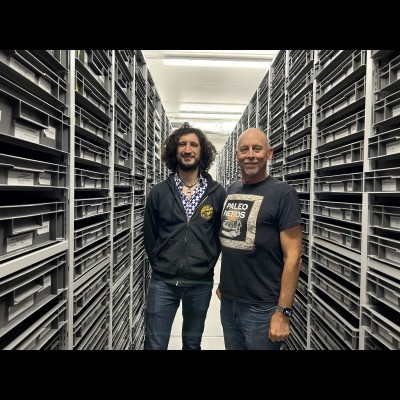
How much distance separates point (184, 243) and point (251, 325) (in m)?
0.47

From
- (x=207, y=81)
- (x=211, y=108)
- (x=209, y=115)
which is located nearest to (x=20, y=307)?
(x=207, y=81)

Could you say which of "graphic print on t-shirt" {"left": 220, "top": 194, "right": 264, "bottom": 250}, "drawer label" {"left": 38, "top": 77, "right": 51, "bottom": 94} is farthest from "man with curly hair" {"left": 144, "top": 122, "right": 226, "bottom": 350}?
"drawer label" {"left": 38, "top": 77, "right": 51, "bottom": 94}

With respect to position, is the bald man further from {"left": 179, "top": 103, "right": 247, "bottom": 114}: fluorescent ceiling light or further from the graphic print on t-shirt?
{"left": 179, "top": 103, "right": 247, "bottom": 114}: fluorescent ceiling light

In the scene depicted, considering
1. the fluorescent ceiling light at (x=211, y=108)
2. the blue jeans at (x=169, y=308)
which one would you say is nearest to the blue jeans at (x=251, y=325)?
the blue jeans at (x=169, y=308)

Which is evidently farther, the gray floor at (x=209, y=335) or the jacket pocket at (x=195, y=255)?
the gray floor at (x=209, y=335)

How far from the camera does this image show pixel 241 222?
1.24m

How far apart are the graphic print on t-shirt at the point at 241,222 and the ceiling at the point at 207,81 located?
83.3 inches

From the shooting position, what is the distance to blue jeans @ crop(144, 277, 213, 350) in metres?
1.48

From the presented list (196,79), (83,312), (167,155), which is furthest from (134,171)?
(196,79)

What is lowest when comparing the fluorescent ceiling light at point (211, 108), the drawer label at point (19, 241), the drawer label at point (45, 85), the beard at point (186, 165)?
the drawer label at point (19, 241)

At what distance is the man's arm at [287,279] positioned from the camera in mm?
1156

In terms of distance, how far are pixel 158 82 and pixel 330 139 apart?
4180 mm

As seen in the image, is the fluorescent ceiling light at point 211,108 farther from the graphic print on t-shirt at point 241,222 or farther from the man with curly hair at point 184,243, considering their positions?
the graphic print on t-shirt at point 241,222
